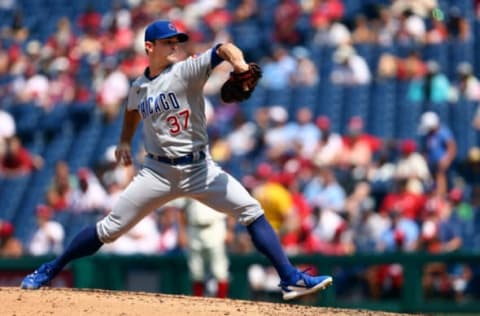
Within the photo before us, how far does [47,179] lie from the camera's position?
14.8 meters

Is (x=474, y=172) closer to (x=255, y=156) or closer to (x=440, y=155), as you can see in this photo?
(x=440, y=155)

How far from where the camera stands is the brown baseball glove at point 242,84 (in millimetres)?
6340

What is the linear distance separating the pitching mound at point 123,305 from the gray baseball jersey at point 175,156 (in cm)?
45

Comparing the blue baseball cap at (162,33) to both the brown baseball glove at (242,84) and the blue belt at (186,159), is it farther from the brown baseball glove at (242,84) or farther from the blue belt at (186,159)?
the blue belt at (186,159)

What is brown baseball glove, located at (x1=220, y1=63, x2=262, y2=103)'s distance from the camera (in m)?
6.34

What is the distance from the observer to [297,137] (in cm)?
1360

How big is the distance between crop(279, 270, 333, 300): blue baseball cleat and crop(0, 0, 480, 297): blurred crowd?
4.65 metres

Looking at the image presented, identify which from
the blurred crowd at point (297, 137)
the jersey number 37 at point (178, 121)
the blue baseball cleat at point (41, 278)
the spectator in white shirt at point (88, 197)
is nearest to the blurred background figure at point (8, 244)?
the blurred crowd at point (297, 137)

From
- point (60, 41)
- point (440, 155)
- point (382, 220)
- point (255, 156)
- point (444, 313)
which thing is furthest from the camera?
point (60, 41)

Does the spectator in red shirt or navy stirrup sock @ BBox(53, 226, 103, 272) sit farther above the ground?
the spectator in red shirt

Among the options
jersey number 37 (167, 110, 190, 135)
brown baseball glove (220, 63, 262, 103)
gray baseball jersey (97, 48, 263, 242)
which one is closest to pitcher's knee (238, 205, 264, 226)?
gray baseball jersey (97, 48, 263, 242)

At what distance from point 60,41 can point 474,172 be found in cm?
770

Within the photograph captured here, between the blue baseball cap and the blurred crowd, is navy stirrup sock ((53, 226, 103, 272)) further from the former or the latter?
the blurred crowd

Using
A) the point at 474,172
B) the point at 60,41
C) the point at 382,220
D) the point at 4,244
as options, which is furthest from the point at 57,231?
the point at 60,41
